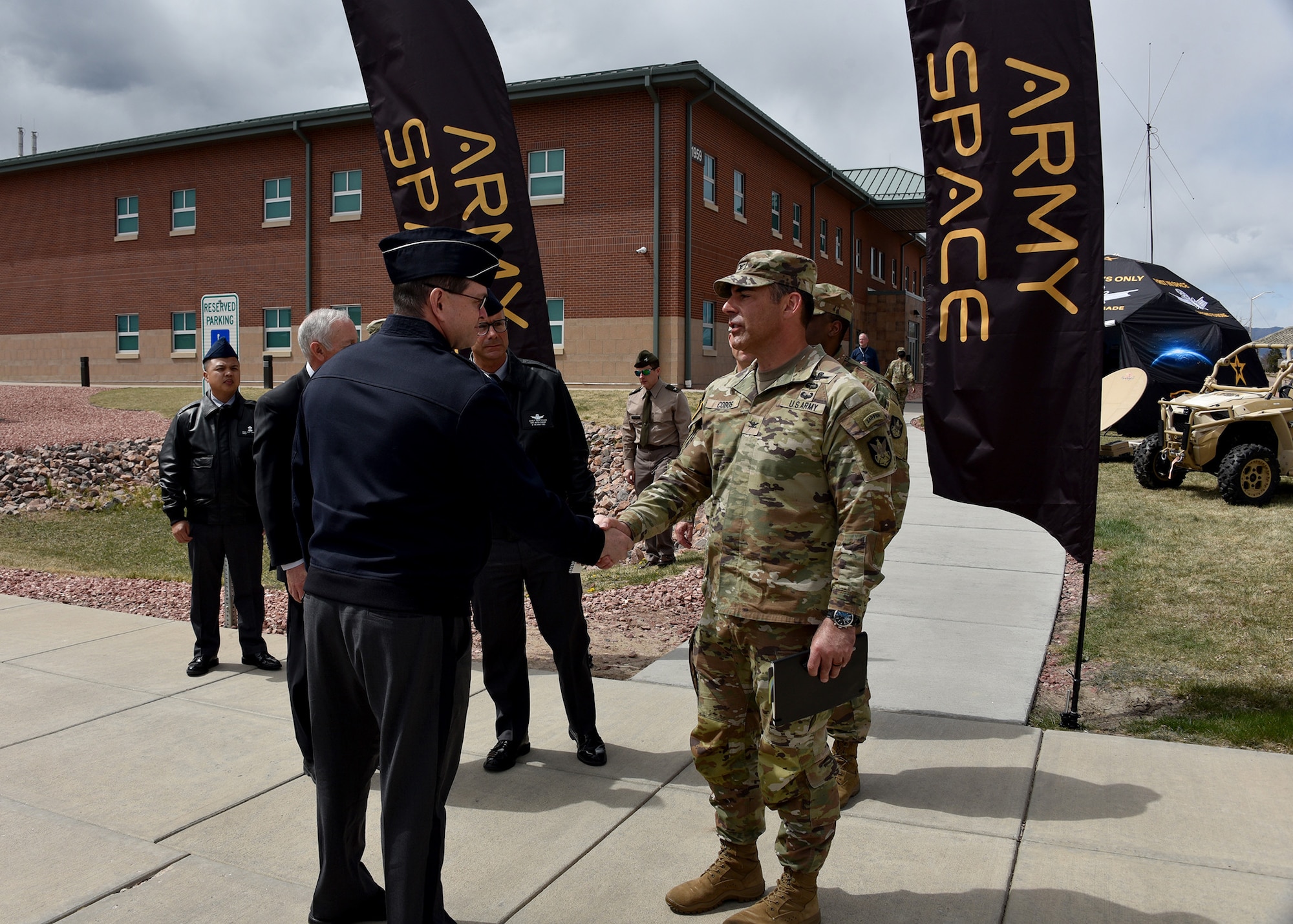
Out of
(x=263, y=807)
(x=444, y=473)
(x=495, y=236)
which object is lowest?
(x=263, y=807)

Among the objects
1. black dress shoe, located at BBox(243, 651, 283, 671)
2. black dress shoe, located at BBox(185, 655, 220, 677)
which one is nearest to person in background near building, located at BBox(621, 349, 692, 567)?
black dress shoe, located at BBox(243, 651, 283, 671)

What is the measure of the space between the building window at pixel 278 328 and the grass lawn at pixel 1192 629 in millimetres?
25943

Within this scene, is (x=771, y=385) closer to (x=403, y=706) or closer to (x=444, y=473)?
(x=444, y=473)

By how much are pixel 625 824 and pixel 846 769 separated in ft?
3.10

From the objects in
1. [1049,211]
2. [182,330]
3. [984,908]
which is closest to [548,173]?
[182,330]

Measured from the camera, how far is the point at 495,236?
19.6 ft

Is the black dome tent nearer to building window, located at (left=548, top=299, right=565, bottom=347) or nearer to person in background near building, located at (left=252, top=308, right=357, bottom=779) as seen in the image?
building window, located at (left=548, top=299, right=565, bottom=347)

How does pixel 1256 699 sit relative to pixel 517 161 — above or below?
below

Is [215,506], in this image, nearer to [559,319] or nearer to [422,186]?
[422,186]

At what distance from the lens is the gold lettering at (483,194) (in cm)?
600

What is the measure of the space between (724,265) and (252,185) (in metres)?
15.5

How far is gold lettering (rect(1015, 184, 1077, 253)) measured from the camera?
4660mm

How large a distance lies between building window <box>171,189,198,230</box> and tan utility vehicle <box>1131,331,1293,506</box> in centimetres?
2989

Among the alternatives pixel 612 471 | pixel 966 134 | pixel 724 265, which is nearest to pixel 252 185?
pixel 724 265
